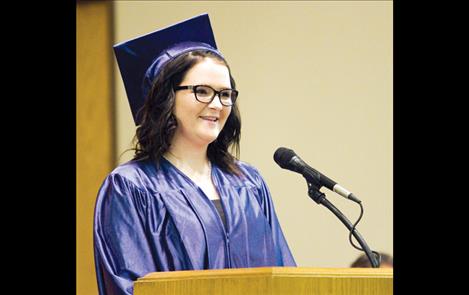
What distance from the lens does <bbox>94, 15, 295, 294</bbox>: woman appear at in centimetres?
294

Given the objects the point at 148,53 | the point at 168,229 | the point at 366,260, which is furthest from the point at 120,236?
the point at 366,260

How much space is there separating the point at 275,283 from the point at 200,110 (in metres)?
0.90

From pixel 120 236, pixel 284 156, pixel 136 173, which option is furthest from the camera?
pixel 284 156

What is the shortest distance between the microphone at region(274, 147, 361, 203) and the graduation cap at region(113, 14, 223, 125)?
475 millimetres

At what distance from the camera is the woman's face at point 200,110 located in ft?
10.1

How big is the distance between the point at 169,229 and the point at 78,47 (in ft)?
2.82

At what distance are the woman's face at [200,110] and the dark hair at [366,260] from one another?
0.70 metres

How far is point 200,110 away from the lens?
3.10 meters

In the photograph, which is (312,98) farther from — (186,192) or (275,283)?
(275,283)

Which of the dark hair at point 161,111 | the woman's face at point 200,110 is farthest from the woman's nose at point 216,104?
the dark hair at point 161,111

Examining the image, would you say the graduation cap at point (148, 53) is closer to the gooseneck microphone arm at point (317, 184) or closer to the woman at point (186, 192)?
the woman at point (186, 192)
